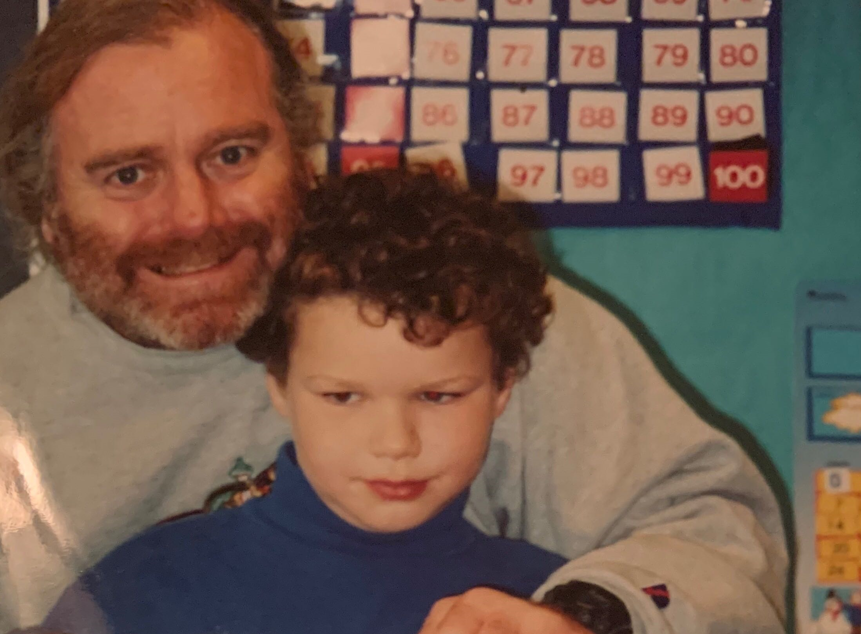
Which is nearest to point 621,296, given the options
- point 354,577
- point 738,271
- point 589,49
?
point 738,271

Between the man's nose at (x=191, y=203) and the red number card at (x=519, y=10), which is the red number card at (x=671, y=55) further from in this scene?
the man's nose at (x=191, y=203)

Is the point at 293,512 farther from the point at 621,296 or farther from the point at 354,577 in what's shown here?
the point at 621,296

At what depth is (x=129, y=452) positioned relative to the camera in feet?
2.07

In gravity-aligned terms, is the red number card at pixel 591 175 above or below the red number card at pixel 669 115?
below

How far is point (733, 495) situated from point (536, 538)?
149 mm

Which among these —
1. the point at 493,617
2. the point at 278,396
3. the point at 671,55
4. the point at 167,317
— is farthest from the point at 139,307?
the point at 671,55

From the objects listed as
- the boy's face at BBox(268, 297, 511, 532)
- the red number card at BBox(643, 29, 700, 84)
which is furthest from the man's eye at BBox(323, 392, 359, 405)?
the red number card at BBox(643, 29, 700, 84)

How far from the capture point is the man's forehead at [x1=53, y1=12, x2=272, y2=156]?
23.0 inches

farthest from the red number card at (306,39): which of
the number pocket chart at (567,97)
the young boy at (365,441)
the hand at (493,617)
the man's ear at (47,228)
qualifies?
the hand at (493,617)

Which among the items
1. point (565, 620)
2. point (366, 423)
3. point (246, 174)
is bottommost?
point (565, 620)

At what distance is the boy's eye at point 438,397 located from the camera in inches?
21.5

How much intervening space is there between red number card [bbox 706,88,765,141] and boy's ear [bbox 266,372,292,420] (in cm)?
36

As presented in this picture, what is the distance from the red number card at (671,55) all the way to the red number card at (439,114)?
0.14 meters

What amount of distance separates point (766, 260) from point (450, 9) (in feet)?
0.98
